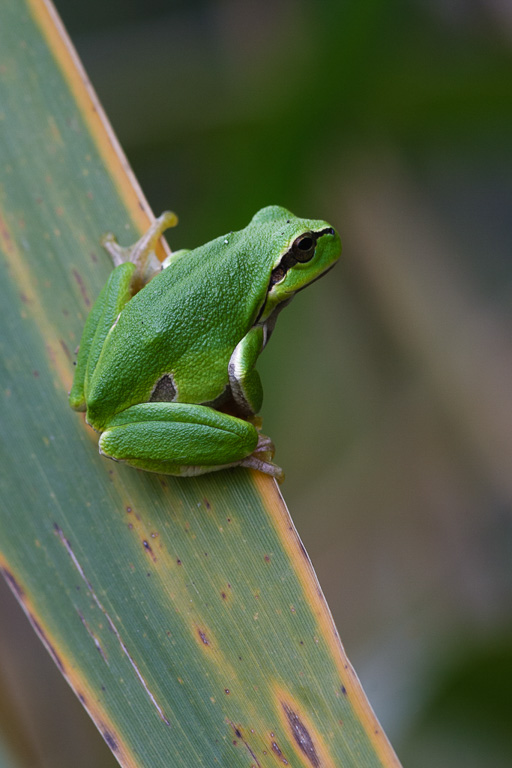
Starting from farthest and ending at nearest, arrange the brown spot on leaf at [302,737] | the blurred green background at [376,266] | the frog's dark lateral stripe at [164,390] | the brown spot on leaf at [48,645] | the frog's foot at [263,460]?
the blurred green background at [376,266] → the frog's dark lateral stripe at [164,390] → the frog's foot at [263,460] → the brown spot on leaf at [48,645] → the brown spot on leaf at [302,737]

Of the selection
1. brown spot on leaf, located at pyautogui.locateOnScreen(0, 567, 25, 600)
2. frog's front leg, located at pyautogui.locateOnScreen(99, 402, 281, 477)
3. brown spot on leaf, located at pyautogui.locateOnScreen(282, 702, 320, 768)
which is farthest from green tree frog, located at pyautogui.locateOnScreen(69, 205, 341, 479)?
brown spot on leaf, located at pyautogui.locateOnScreen(282, 702, 320, 768)

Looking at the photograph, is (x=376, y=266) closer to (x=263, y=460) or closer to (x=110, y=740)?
(x=263, y=460)

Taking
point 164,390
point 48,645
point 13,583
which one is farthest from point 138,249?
point 48,645

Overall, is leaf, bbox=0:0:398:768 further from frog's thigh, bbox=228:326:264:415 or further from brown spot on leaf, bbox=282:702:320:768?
frog's thigh, bbox=228:326:264:415

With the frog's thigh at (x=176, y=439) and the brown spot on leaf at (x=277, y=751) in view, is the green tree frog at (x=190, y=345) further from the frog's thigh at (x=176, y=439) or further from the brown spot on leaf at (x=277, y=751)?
the brown spot on leaf at (x=277, y=751)

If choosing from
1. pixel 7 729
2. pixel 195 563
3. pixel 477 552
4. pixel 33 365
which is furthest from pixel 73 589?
pixel 477 552

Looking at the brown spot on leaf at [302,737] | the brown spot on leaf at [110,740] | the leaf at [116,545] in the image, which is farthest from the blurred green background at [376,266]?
the brown spot on leaf at [110,740]
